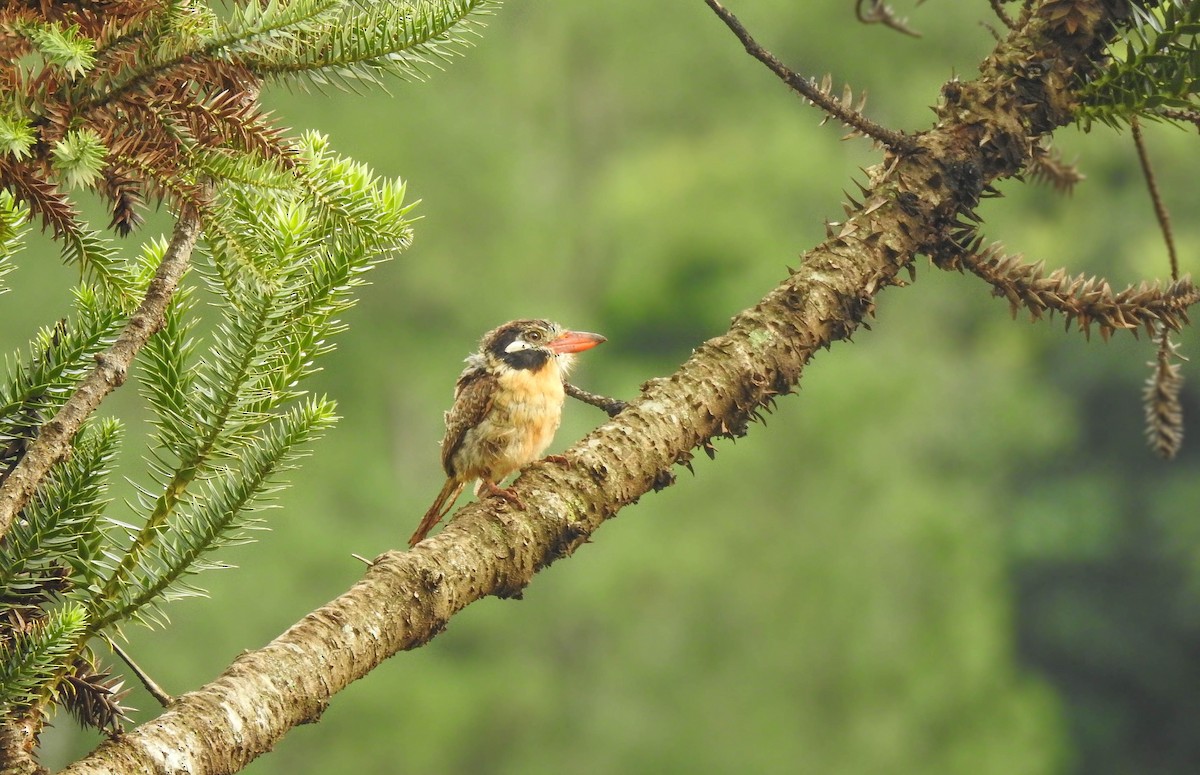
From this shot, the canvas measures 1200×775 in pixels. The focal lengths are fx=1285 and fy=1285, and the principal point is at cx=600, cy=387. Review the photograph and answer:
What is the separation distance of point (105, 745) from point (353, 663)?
31 centimetres

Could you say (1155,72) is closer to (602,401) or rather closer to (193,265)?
(602,401)

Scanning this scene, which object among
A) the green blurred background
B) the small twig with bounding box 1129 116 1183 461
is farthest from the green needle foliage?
the green blurred background

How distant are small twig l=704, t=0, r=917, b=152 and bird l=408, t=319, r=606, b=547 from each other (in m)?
1.48

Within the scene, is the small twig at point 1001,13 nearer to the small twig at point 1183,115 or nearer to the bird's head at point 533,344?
the small twig at point 1183,115

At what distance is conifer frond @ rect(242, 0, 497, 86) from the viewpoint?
1.30 metres

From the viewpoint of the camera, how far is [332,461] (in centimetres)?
1952

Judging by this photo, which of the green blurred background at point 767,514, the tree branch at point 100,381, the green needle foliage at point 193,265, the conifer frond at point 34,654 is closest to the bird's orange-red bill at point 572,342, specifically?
the green needle foliage at point 193,265

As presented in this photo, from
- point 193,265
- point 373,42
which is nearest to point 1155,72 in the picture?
point 373,42

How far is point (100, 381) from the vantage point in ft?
4.25

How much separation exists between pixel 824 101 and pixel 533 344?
6.13 ft

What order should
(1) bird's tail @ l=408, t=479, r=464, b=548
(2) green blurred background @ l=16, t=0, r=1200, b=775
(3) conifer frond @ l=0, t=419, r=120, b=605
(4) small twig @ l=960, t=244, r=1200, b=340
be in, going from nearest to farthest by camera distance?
(3) conifer frond @ l=0, t=419, r=120, b=605 < (4) small twig @ l=960, t=244, r=1200, b=340 < (1) bird's tail @ l=408, t=479, r=464, b=548 < (2) green blurred background @ l=16, t=0, r=1200, b=775

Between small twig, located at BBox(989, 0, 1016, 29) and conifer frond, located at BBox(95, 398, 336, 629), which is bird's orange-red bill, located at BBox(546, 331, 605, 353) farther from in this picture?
conifer frond, located at BBox(95, 398, 336, 629)

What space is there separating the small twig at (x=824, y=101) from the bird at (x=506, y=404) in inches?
58.1

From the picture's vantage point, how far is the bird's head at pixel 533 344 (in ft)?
12.3
